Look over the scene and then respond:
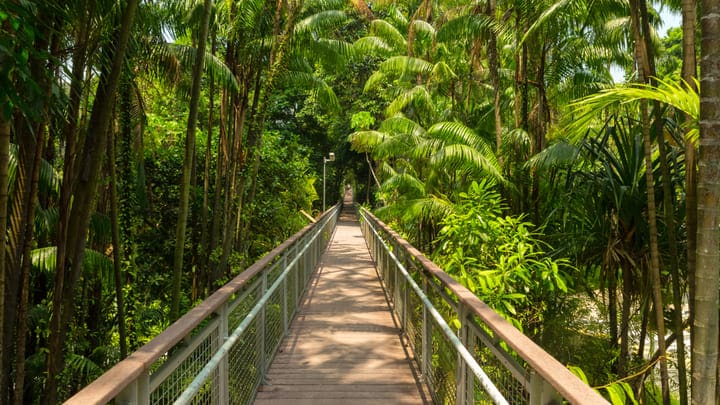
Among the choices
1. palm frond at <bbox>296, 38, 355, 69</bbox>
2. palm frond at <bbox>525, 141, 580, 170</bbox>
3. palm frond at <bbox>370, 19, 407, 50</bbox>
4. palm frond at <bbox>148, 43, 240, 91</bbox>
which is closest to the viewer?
palm frond at <bbox>525, 141, 580, 170</bbox>

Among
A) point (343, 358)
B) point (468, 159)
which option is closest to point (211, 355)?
point (343, 358)

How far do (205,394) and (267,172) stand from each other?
9705 mm

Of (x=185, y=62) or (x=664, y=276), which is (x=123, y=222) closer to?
(x=185, y=62)

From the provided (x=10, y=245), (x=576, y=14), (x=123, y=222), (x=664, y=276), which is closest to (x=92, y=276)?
(x=123, y=222)

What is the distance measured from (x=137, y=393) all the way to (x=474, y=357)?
191cm

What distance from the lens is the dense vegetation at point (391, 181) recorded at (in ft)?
10.8

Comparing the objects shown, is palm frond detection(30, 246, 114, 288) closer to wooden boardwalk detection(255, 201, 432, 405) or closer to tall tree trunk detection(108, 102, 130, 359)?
tall tree trunk detection(108, 102, 130, 359)

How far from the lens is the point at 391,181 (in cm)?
1095

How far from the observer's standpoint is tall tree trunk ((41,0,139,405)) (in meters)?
3.35

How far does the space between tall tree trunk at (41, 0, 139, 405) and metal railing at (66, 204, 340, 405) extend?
1210 mm

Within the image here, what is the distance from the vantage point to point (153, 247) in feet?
31.9

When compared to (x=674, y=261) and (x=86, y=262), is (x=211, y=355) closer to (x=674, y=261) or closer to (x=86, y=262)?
(x=86, y=262)

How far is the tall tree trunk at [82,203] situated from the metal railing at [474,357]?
2.67 m

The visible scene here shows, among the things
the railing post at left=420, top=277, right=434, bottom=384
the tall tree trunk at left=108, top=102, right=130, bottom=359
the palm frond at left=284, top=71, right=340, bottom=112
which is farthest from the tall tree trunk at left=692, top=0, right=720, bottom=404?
the palm frond at left=284, top=71, right=340, bottom=112
